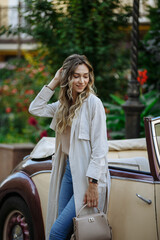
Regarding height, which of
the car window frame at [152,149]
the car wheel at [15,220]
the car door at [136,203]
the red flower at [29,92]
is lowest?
the car wheel at [15,220]

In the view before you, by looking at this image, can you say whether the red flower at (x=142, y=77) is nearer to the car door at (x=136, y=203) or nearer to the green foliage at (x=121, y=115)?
the green foliage at (x=121, y=115)

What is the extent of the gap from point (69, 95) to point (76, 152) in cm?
49

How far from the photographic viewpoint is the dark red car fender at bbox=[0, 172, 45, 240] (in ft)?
11.6

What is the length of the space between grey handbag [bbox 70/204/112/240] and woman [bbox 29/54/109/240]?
105mm

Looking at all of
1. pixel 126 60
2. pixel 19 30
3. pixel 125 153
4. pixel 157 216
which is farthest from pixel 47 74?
pixel 157 216

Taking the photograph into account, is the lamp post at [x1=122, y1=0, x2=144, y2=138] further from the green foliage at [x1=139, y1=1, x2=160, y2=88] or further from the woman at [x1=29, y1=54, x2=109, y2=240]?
the woman at [x1=29, y1=54, x2=109, y2=240]

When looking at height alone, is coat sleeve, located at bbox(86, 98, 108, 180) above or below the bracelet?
above

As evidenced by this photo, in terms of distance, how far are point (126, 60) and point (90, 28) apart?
1275 mm

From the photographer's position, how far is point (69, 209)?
299cm

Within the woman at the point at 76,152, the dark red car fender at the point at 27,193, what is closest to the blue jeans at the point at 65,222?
the woman at the point at 76,152

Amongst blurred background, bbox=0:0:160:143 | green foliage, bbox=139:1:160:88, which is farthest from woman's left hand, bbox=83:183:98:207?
green foliage, bbox=139:1:160:88

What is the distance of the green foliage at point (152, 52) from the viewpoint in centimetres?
686

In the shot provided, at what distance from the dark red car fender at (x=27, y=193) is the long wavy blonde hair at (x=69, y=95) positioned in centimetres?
77

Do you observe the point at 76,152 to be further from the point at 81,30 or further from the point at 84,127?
the point at 81,30
